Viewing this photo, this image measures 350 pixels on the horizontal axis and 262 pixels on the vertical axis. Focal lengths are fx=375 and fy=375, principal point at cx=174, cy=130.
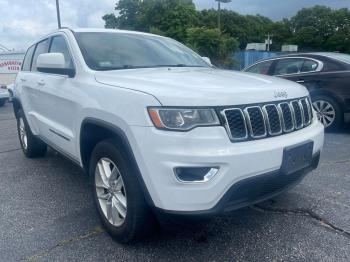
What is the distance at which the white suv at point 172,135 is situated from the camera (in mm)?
2410

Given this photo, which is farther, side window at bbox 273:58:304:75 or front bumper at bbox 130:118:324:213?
side window at bbox 273:58:304:75

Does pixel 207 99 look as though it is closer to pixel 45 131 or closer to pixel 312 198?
pixel 312 198

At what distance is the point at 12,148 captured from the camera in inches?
260

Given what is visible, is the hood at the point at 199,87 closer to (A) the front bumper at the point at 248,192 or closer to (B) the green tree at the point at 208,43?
(A) the front bumper at the point at 248,192

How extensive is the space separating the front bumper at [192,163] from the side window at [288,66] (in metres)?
5.35

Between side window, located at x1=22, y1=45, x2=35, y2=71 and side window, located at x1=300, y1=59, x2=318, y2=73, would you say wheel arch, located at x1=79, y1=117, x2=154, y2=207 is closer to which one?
side window, located at x1=22, y1=45, x2=35, y2=71

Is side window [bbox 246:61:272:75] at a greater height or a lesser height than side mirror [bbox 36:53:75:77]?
lesser

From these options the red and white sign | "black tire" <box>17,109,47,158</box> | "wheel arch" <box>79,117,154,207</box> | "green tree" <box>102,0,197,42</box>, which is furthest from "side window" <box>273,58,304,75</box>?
"green tree" <box>102,0,197,42</box>

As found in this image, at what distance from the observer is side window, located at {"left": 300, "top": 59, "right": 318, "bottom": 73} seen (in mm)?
7066

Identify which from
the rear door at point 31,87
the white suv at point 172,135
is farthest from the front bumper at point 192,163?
the rear door at point 31,87

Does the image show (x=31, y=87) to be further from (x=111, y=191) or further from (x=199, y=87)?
(x=199, y=87)

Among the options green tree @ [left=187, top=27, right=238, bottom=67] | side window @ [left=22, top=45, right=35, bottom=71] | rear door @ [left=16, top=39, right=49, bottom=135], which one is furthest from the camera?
green tree @ [left=187, top=27, right=238, bottom=67]

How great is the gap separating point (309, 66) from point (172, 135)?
556cm

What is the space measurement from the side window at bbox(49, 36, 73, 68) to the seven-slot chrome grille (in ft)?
6.20
